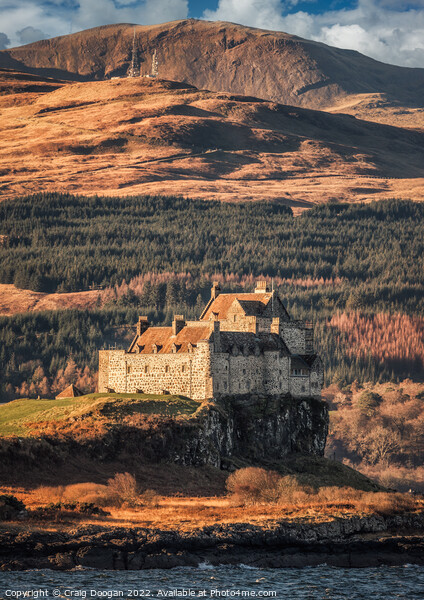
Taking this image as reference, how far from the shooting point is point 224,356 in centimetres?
13900

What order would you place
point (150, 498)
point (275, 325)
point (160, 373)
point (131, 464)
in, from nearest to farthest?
point (150, 498), point (131, 464), point (160, 373), point (275, 325)

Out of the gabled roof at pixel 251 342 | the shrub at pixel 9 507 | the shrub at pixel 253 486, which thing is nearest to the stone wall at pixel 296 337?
the gabled roof at pixel 251 342

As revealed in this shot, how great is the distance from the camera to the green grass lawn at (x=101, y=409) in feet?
423

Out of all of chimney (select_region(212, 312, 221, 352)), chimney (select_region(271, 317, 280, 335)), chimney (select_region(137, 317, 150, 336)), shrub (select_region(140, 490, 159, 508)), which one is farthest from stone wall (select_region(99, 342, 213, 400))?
shrub (select_region(140, 490, 159, 508))

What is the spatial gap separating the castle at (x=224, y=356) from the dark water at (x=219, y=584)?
140ft

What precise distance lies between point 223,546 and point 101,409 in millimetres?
35399

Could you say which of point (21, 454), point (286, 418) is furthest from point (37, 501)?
point (286, 418)

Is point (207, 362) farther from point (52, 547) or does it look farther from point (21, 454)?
point (52, 547)

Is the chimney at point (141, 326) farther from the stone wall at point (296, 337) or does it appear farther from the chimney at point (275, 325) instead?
the stone wall at point (296, 337)

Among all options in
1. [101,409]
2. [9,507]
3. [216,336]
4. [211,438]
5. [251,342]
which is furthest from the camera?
[251,342]

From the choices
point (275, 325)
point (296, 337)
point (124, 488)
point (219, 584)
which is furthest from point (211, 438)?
point (219, 584)

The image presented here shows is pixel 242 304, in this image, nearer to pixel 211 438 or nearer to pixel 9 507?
pixel 211 438

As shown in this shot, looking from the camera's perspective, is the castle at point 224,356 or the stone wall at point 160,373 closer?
the stone wall at point 160,373

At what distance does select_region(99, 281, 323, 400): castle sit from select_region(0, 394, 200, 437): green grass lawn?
416 cm
